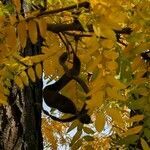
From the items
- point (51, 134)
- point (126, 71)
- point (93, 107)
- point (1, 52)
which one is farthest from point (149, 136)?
point (51, 134)

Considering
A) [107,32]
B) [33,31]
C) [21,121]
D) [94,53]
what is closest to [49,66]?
[33,31]

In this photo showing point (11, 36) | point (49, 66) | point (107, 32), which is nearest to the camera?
point (107, 32)

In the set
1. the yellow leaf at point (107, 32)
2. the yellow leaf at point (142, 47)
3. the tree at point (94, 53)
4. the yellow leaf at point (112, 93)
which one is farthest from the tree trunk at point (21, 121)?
the yellow leaf at point (107, 32)

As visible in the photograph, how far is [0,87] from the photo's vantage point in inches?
81.7

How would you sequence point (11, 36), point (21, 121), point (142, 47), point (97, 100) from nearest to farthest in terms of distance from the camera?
1. point (97, 100)
2. point (11, 36)
3. point (142, 47)
4. point (21, 121)

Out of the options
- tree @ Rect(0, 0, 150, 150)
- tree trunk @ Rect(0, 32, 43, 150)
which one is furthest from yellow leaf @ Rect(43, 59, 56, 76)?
tree trunk @ Rect(0, 32, 43, 150)

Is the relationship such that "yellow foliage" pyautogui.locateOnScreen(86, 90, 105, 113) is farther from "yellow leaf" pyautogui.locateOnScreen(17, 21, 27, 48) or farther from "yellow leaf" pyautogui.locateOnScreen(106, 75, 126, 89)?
"yellow leaf" pyautogui.locateOnScreen(17, 21, 27, 48)

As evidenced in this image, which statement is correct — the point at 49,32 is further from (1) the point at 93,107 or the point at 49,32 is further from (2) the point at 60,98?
(1) the point at 93,107

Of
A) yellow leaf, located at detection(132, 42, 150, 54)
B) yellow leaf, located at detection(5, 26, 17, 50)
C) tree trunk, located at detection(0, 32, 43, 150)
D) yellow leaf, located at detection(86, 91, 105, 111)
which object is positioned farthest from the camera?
tree trunk, located at detection(0, 32, 43, 150)

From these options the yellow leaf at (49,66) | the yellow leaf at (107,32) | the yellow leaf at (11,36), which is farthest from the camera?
the yellow leaf at (49,66)

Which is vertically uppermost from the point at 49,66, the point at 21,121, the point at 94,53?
the point at 94,53

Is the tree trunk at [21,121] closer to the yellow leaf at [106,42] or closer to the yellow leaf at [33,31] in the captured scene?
the yellow leaf at [33,31]

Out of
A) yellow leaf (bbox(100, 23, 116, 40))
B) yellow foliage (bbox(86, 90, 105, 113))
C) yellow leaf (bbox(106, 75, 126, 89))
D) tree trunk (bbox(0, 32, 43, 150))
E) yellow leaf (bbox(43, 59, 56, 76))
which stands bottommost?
tree trunk (bbox(0, 32, 43, 150))

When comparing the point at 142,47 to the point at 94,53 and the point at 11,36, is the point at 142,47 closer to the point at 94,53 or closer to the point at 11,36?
the point at 94,53
